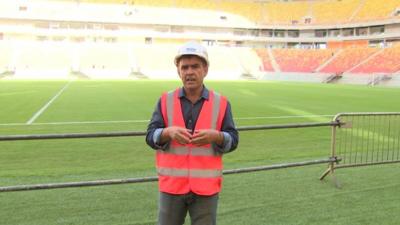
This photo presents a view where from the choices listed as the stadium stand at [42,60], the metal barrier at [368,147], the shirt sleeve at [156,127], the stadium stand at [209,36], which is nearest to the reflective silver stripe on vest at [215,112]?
the shirt sleeve at [156,127]

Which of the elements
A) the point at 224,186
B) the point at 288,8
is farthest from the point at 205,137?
the point at 288,8

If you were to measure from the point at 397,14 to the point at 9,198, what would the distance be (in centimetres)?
6627

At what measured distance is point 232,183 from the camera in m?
6.68

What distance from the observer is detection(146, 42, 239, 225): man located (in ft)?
9.32

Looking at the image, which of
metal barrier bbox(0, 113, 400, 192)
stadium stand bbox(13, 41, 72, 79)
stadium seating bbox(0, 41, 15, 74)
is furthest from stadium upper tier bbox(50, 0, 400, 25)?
metal barrier bbox(0, 113, 400, 192)

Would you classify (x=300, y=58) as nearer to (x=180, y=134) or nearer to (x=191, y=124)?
(x=191, y=124)

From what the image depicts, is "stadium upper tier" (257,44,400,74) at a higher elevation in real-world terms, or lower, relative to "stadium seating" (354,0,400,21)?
lower

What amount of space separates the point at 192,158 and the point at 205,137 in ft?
0.79

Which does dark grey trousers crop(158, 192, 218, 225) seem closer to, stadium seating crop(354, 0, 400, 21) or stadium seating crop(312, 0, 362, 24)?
stadium seating crop(354, 0, 400, 21)

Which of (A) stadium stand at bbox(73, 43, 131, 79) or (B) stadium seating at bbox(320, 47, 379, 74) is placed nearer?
(A) stadium stand at bbox(73, 43, 131, 79)

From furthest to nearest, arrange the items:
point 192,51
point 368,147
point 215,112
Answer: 1. point 368,147
2. point 215,112
3. point 192,51

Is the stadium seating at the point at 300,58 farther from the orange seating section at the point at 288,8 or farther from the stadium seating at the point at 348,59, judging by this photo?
the orange seating section at the point at 288,8

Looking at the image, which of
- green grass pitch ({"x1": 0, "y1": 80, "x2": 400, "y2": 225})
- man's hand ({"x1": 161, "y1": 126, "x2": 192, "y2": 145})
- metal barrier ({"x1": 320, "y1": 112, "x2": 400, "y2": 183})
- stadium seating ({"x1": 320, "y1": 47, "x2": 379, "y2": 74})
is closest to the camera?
man's hand ({"x1": 161, "y1": 126, "x2": 192, "y2": 145})

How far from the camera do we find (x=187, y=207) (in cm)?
302
